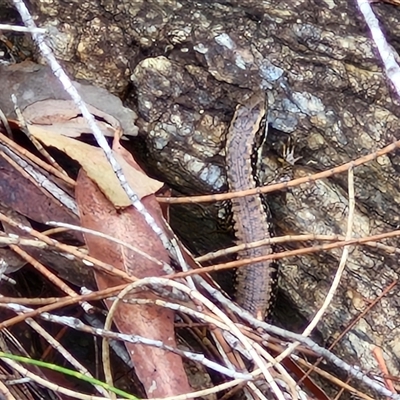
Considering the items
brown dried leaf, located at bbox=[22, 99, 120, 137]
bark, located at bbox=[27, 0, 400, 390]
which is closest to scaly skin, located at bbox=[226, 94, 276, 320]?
bark, located at bbox=[27, 0, 400, 390]

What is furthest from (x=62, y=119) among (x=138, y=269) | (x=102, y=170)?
(x=138, y=269)

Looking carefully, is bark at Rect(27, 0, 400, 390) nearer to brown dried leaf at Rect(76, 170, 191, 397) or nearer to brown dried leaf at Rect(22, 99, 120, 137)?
brown dried leaf at Rect(22, 99, 120, 137)

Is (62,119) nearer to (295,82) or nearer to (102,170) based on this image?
(102,170)

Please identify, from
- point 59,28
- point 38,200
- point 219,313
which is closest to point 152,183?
point 38,200

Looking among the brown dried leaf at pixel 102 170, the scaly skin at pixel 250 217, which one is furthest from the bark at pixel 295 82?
the brown dried leaf at pixel 102 170

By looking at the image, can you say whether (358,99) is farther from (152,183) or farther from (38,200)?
(38,200)
